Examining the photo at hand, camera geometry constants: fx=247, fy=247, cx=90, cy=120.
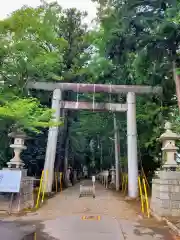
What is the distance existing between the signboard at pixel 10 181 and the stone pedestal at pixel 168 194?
502cm

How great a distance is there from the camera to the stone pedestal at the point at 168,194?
822 centimetres

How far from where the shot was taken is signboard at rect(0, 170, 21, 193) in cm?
889

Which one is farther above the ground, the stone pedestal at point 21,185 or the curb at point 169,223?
the stone pedestal at point 21,185

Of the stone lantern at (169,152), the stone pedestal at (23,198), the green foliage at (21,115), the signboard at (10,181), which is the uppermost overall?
the green foliage at (21,115)

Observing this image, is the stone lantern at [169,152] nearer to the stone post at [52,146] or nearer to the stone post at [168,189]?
the stone post at [168,189]

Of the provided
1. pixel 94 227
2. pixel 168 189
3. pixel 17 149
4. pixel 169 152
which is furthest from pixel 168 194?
pixel 17 149

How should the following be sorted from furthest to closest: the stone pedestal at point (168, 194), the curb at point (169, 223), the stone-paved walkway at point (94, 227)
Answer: the stone pedestal at point (168, 194), the curb at point (169, 223), the stone-paved walkway at point (94, 227)

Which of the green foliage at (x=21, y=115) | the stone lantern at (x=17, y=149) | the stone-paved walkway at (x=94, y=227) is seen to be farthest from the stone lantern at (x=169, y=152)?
the stone lantern at (x=17, y=149)

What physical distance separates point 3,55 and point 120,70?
22.5ft

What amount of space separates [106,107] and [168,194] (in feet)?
25.1

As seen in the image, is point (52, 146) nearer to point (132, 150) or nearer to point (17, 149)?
point (17, 149)

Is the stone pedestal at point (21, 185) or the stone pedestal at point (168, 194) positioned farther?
the stone pedestal at point (21, 185)

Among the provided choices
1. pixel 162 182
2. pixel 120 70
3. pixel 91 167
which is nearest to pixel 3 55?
pixel 120 70

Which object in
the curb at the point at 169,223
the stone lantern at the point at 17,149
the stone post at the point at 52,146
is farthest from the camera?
the stone post at the point at 52,146
